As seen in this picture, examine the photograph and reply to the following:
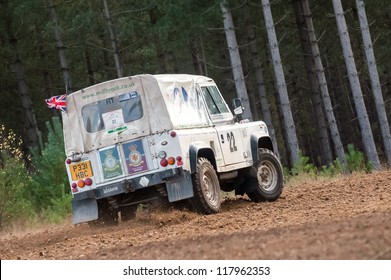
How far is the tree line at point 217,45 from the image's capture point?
93.4 feet

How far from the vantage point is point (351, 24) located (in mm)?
38406

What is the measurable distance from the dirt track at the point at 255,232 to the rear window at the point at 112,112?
5.50ft

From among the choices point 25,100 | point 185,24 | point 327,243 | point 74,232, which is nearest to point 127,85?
point 74,232

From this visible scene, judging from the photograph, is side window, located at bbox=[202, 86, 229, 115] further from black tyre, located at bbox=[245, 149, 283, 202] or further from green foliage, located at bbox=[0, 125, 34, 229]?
green foliage, located at bbox=[0, 125, 34, 229]

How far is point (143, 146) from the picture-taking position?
1523cm

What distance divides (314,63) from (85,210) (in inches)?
689

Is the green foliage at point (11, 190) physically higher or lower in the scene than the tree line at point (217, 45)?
lower

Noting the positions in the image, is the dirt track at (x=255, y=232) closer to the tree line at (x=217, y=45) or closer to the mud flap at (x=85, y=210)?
the mud flap at (x=85, y=210)

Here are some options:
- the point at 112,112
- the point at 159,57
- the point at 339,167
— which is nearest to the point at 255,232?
the point at 112,112

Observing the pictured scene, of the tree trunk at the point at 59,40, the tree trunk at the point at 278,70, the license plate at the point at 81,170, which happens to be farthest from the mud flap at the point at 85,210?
the tree trunk at the point at 59,40

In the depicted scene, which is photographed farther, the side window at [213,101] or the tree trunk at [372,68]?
the tree trunk at [372,68]

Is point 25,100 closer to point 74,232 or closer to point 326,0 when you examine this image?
point 326,0

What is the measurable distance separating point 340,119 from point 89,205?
41.8m

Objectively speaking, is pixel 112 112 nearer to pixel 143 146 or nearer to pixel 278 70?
pixel 143 146
